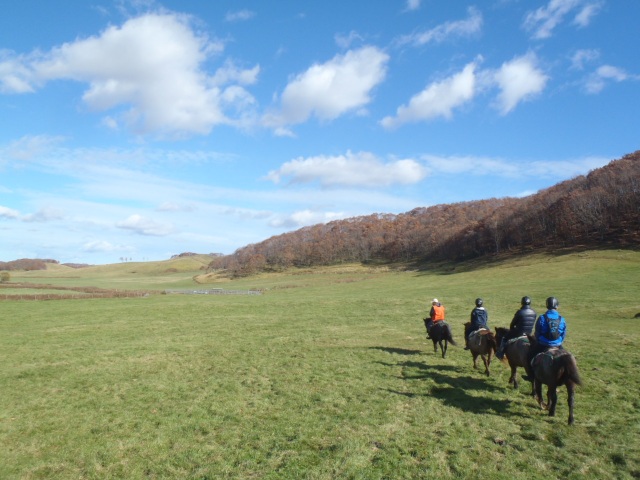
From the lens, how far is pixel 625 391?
1222 centimetres

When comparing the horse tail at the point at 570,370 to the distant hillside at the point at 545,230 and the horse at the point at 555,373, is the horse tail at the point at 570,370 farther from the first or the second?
the distant hillside at the point at 545,230

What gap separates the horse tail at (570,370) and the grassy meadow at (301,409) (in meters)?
1.10

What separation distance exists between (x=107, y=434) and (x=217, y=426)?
2981 mm

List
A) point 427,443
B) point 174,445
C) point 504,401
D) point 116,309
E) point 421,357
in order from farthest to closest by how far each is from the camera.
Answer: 1. point 116,309
2. point 421,357
3. point 504,401
4. point 174,445
5. point 427,443

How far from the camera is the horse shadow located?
11.6 metres

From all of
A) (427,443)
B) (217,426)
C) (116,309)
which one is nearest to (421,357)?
(427,443)

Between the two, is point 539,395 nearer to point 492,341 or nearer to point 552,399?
point 552,399

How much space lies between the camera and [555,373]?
10.4m

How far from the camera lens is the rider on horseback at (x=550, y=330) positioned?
428 inches

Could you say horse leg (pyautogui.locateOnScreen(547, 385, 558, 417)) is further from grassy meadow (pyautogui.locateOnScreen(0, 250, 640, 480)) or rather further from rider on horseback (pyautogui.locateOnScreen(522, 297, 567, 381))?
rider on horseback (pyautogui.locateOnScreen(522, 297, 567, 381))

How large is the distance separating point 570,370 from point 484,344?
5059mm

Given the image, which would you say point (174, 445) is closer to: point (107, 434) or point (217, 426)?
point (217, 426)

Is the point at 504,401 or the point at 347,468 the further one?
the point at 504,401

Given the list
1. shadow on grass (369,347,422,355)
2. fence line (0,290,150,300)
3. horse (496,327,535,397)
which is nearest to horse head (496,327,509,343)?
horse (496,327,535,397)
